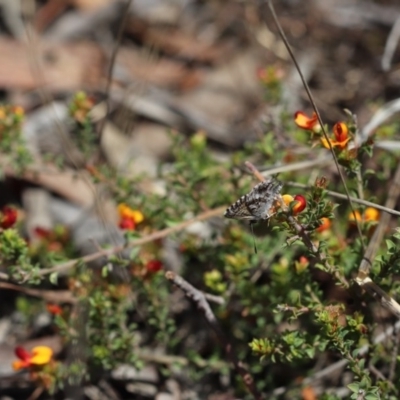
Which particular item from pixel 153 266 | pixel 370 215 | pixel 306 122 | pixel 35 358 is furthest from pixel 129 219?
pixel 370 215

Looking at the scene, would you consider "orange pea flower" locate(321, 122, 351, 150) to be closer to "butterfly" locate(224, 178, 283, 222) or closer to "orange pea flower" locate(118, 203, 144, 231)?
"butterfly" locate(224, 178, 283, 222)

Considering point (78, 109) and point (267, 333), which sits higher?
point (78, 109)

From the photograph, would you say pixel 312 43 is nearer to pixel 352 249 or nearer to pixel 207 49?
pixel 207 49

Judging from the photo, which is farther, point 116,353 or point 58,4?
point 58,4

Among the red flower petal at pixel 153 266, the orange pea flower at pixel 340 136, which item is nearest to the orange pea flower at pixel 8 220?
the red flower petal at pixel 153 266

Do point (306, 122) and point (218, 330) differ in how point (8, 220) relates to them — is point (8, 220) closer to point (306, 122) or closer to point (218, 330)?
point (218, 330)

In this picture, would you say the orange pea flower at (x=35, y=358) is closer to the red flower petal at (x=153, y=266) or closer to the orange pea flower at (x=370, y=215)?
the red flower petal at (x=153, y=266)

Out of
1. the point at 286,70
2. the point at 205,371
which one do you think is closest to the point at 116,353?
the point at 205,371
